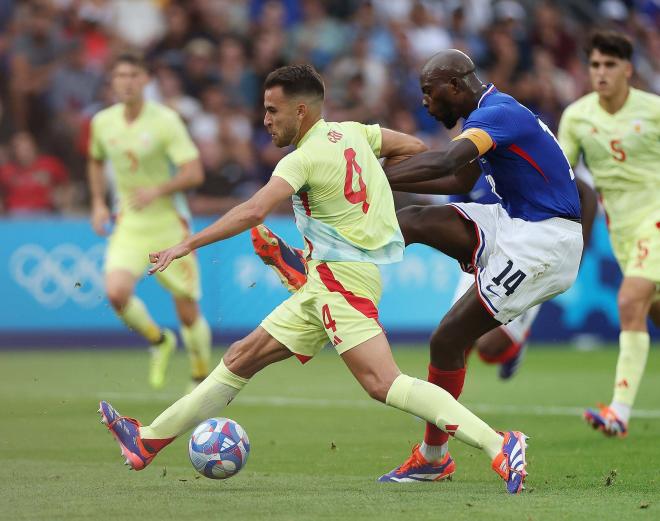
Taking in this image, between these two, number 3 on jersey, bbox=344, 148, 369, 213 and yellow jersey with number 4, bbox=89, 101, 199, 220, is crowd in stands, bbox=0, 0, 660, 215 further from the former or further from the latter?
number 3 on jersey, bbox=344, 148, 369, 213

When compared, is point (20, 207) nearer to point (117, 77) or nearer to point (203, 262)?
point (203, 262)

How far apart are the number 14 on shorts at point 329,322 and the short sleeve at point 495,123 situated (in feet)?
4.14

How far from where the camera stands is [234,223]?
6.46 m

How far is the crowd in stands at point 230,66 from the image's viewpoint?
17422mm

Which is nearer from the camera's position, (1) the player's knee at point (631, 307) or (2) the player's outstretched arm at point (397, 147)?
(2) the player's outstretched arm at point (397, 147)

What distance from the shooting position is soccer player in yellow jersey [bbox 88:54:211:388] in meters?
12.2

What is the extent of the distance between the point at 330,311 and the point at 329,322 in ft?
0.19

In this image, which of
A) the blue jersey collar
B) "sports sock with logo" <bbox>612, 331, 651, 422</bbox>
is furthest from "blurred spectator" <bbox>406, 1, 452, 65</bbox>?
the blue jersey collar

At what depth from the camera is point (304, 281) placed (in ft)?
23.9

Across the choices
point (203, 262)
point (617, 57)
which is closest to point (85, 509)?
point (617, 57)

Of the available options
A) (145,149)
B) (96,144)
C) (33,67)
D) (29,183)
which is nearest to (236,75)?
(33,67)

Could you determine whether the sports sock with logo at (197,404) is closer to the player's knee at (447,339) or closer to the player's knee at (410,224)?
the player's knee at (447,339)

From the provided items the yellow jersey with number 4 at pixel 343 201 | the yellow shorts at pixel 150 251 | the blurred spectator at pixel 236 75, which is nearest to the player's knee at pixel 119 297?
the yellow shorts at pixel 150 251

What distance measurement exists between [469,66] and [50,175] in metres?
10.6
